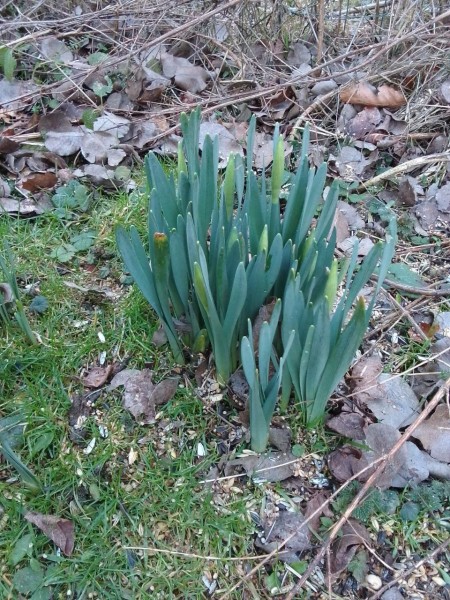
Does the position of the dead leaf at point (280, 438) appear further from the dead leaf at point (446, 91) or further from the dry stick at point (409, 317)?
the dead leaf at point (446, 91)

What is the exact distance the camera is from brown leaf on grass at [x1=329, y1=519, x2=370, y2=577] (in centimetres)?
139

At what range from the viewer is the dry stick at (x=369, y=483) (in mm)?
1286

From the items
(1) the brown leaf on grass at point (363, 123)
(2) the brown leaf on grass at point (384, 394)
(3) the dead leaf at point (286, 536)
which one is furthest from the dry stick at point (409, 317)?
(1) the brown leaf on grass at point (363, 123)

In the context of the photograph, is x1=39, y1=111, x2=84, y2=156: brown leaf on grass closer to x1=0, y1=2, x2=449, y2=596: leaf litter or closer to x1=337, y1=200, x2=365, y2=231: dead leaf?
x1=0, y1=2, x2=449, y2=596: leaf litter

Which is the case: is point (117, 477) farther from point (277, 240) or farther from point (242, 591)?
point (277, 240)

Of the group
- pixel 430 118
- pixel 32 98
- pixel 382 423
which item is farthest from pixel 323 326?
pixel 32 98

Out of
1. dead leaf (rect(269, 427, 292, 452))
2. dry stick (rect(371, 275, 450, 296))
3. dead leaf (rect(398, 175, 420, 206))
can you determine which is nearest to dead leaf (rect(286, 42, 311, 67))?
dead leaf (rect(398, 175, 420, 206))

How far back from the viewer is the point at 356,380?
1.70 m

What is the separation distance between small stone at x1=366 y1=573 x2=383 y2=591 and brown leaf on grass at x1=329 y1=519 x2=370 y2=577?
6 cm

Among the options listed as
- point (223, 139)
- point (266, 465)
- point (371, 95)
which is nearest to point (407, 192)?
point (371, 95)

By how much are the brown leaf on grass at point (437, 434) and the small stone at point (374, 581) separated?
35 cm

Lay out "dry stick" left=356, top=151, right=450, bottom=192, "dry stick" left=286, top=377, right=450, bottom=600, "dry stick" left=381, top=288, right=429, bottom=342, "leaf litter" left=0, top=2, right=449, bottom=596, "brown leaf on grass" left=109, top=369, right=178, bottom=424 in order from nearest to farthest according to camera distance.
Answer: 1. "dry stick" left=286, top=377, right=450, bottom=600
2. "brown leaf on grass" left=109, top=369, right=178, bottom=424
3. "dry stick" left=381, top=288, right=429, bottom=342
4. "leaf litter" left=0, top=2, right=449, bottom=596
5. "dry stick" left=356, top=151, right=450, bottom=192

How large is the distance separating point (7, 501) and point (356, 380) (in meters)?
0.98

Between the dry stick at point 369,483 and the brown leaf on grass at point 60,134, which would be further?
the brown leaf on grass at point 60,134
